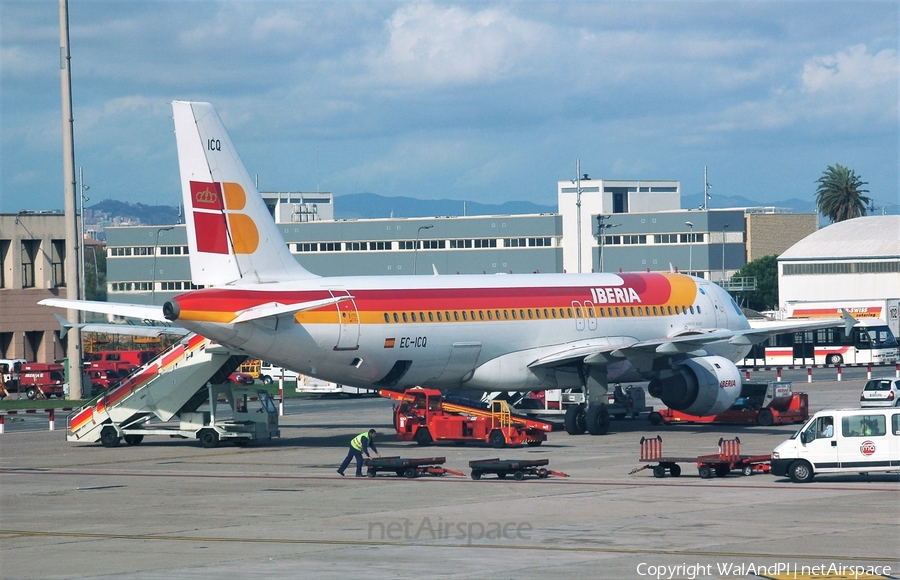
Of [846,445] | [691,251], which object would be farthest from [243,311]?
[691,251]

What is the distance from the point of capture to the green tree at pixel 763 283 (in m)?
154

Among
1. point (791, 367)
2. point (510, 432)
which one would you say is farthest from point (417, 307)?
point (791, 367)

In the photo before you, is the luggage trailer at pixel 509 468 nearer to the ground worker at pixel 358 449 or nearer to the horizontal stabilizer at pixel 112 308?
the ground worker at pixel 358 449

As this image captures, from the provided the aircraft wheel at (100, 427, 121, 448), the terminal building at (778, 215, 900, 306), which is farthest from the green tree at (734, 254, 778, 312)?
the aircraft wheel at (100, 427, 121, 448)

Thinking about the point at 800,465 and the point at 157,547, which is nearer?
the point at 157,547

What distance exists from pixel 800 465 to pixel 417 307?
52.6ft

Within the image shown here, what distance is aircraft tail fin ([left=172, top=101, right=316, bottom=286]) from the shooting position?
39125 mm

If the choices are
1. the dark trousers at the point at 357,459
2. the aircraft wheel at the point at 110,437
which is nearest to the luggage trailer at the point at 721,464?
the dark trousers at the point at 357,459

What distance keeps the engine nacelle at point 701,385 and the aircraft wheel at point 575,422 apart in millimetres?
3245

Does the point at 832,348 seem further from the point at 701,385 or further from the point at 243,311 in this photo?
the point at 243,311

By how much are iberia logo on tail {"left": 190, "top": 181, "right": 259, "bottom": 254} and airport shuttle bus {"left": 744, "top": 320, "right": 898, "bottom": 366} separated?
6147cm

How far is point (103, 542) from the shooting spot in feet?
74.3

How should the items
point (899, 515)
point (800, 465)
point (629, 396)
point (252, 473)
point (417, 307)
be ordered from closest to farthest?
1. point (899, 515)
2. point (800, 465)
3. point (252, 473)
4. point (417, 307)
5. point (629, 396)

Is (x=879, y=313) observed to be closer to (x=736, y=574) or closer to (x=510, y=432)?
(x=510, y=432)
